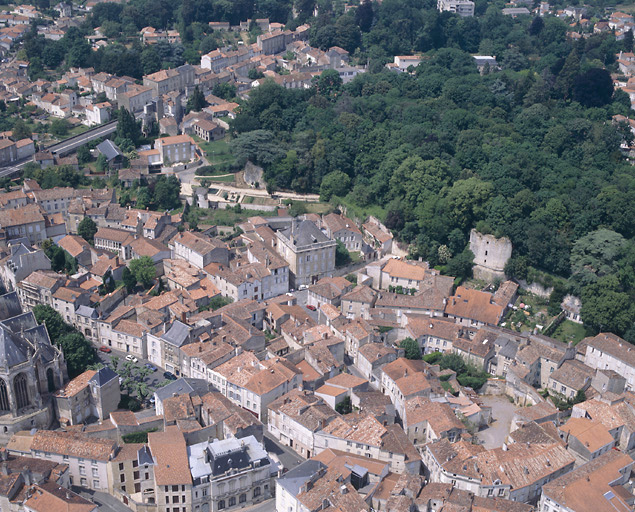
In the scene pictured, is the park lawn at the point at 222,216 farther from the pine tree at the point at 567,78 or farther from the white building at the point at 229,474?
the pine tree at the point at 567,78

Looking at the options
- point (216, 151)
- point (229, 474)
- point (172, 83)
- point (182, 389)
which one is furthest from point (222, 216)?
point (229, 474)

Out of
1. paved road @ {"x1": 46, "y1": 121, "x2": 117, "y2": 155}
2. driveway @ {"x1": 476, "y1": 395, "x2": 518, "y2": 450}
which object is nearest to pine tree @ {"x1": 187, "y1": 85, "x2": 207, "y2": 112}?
paved road @ {"x1": 46, "y1": 121, "x2": 117, "y2": 155}

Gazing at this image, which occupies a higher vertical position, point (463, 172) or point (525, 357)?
point (463, 172)

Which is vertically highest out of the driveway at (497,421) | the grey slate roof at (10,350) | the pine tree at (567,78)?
the pine tree at (567,78)

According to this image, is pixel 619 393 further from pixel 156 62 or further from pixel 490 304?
pixel 156 62

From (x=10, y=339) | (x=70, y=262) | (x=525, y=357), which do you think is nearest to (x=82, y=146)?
(x=70, y=262)

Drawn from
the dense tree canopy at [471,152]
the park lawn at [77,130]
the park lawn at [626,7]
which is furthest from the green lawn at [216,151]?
the park lawn at [626,7]
